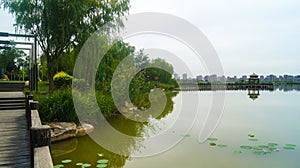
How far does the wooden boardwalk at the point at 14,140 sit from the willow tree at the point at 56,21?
3778mm

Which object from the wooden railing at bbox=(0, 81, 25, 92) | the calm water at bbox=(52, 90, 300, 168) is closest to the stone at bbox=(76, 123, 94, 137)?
the calm water at bbox=(52, 90, 300, 168)

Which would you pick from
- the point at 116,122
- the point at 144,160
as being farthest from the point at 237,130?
the point at 116,122

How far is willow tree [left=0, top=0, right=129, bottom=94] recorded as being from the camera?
8.69 meters

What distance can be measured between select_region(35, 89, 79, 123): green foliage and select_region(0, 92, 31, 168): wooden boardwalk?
0.55 m

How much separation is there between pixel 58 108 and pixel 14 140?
2.58m

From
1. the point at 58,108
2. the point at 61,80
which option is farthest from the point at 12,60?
the point at 58,108

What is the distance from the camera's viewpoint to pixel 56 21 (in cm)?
876

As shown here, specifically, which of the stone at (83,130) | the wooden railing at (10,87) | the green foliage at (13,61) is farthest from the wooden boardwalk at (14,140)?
the green foliage at (13,61)

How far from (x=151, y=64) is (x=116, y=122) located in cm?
1233

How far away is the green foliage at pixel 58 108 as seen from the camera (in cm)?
634

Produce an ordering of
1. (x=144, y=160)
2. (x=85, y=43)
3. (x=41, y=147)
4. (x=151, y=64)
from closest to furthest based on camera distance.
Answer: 1. (x=41, y=147)
2. (x=144, y=160)
3. (x=85, y=43)
4. (x=151, y=64)

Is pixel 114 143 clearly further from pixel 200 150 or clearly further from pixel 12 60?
pixel 12 60

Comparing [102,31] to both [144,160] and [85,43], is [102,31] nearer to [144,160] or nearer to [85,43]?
[85,43]

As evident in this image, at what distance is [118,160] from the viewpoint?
4.94m
